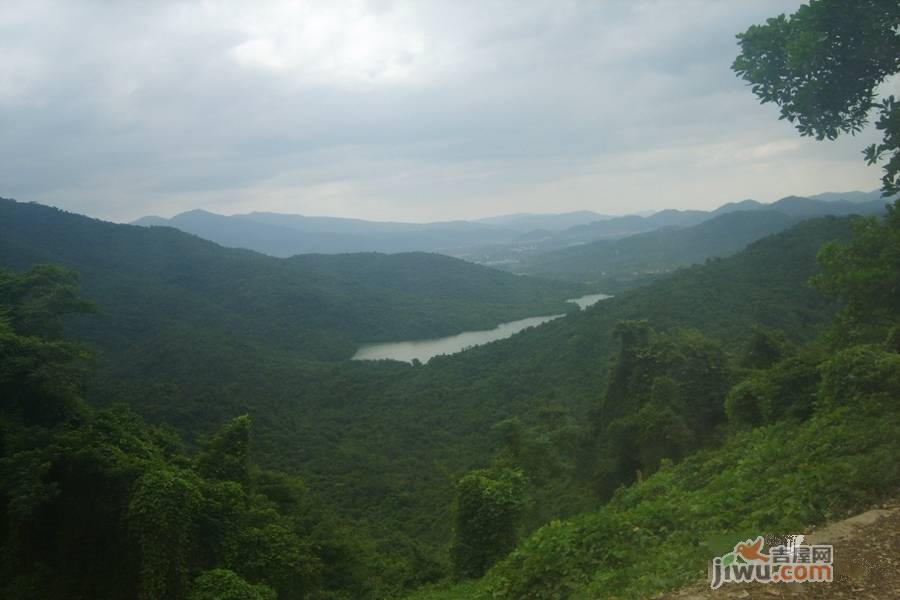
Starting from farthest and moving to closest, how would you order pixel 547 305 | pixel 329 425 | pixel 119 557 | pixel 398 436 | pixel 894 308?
pixel 547 305
pixel 329 425
pixel 398 436
pixel 119 557
pixel 894 308

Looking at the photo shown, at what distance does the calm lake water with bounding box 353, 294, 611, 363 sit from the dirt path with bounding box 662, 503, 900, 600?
5283cm

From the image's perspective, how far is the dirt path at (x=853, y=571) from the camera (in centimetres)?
332

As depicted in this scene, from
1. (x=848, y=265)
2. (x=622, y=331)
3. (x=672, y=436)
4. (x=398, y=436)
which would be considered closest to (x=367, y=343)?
(x=398, y=436)

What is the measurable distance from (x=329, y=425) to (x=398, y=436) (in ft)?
16.9

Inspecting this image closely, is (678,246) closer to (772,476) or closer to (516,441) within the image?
(516,441)

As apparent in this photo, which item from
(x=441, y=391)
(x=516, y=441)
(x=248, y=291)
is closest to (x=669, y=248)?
(x=248, y=291)

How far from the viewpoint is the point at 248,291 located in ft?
213

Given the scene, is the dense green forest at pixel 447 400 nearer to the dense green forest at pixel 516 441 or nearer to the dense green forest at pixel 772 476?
the dense green forest at pixel 516 441

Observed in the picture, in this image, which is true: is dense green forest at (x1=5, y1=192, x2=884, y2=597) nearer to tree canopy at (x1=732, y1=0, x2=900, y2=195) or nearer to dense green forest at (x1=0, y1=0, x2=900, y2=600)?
dense green forest at (x1=0, y1=0, x2=900, y2=600)

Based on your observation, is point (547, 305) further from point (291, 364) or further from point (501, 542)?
point (501, 542)

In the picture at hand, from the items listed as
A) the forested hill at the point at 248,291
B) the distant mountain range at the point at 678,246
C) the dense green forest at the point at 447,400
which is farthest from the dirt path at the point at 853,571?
the distant mountain range at the point at 678,246

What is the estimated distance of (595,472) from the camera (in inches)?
647

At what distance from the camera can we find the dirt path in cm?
332

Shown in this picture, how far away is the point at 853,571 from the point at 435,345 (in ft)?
197
